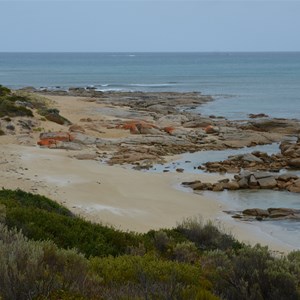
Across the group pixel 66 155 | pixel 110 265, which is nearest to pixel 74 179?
pixel 66 155

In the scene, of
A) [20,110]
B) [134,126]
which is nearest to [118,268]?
[20,110]

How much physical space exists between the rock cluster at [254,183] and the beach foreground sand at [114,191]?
955mm

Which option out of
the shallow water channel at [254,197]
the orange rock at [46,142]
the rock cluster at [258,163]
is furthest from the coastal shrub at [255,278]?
the orange rock at [46,142]

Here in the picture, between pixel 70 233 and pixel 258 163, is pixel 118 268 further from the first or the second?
pixel 258 163

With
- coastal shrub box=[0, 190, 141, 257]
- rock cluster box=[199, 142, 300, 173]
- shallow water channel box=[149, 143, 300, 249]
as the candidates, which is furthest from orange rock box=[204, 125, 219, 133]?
coastal shrub box=[0, 190, 141, 257]

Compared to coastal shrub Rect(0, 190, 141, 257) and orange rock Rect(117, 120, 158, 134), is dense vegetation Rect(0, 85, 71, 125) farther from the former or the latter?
coastal shrub Rect(0, 190, 141, 257)

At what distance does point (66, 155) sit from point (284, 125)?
18.0 m

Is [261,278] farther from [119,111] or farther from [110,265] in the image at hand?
[119,111]

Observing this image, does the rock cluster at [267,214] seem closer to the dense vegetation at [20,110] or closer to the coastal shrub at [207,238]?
the coastal shrub at [207,238]

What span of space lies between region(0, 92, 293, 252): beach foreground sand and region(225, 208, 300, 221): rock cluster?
636mm

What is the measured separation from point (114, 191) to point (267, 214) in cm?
521

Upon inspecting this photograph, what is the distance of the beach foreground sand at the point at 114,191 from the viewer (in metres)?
14.5

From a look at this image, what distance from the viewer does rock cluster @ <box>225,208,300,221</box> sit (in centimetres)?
1639

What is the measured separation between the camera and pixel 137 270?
20.0ft
